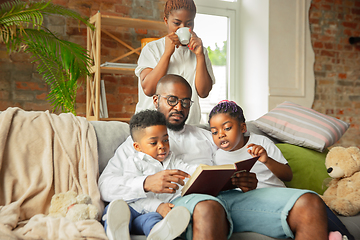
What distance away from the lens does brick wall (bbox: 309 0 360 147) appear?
11.5 ft

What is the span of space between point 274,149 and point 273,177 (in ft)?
0.49

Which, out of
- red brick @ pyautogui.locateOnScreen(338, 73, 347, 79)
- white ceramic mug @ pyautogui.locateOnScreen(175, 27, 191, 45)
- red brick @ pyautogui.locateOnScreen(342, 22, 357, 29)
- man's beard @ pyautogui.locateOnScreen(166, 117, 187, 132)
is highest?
red brick @ pyautogui.locateOnScreen(342, 22, 357, 29)

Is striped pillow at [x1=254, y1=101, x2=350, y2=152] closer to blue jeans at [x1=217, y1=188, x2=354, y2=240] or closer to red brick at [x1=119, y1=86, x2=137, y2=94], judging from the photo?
blue jeans at [x1=217, y1=188, x2=354, y2=240]

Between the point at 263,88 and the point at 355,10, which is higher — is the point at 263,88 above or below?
below

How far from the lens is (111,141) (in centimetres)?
159

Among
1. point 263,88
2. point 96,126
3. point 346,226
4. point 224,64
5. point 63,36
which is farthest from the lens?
point 224,64

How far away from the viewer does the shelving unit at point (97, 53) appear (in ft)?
8.93

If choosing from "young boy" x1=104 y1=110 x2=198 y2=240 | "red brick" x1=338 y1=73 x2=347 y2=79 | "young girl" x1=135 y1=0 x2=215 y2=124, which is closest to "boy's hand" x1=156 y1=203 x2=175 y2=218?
"young boy" x1=104 y1=110 x2=198 y2=240

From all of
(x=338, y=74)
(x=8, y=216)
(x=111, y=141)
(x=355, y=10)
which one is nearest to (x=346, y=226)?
(x=111, y=141)

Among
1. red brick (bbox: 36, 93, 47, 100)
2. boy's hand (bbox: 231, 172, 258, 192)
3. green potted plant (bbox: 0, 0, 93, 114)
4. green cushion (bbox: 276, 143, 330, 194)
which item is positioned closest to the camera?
boy's hand (bbox: 231, 172, 258, 192)

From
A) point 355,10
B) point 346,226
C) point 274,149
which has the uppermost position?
point 355,10

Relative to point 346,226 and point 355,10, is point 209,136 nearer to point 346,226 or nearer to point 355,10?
point 346,226

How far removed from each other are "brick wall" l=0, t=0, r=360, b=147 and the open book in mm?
2021

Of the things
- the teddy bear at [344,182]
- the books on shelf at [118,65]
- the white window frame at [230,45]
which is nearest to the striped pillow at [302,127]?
the teddy bear at [344,182]
